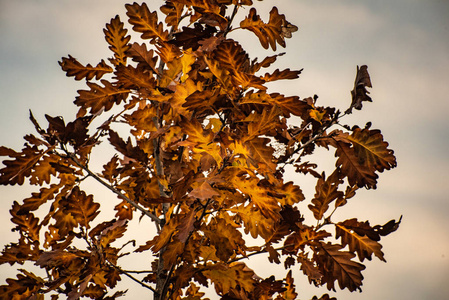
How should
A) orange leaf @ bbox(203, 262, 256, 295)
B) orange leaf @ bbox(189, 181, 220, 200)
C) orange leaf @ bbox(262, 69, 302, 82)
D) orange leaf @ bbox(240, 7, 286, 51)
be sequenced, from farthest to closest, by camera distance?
orange leaf @ bbox(203, 262, 256, 295) < orange leaf @ bbox(240, 7, 286, 51) < orange leaf @ bbox(262, 69, 302, 82) < orange leaf @ bbox(189, 181, 220, 200)

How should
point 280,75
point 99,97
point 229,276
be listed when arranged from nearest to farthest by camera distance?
point 280,75, point 229,276, point 99,97

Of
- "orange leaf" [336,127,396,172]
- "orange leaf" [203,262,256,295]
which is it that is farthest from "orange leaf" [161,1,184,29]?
"orange leaf" [203,262,256,295]

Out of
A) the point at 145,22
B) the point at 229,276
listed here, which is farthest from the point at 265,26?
the point at 229,276

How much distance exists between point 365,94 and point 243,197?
657mm

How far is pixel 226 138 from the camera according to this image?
4.28 feet

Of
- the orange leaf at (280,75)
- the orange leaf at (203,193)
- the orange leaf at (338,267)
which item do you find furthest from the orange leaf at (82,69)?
the orange leaf at (338,267)

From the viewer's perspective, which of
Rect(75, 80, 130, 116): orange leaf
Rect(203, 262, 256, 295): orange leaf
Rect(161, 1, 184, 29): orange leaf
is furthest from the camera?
Rect(161, 1, 184, 29): orange leaf

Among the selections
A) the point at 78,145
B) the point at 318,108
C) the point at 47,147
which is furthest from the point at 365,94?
the point at 47,147

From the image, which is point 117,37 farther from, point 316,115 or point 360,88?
point 360,88

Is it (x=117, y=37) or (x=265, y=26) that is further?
(x=117, y=37)

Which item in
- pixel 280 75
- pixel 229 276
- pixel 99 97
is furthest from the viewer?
pixel 99 97

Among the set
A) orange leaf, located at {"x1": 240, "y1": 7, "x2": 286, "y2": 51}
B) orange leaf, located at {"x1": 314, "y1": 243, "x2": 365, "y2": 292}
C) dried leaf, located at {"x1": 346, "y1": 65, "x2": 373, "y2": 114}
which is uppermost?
orange leaf, located at {"x1": 240, "y1": 7, "x2": 286, "y2": 51}

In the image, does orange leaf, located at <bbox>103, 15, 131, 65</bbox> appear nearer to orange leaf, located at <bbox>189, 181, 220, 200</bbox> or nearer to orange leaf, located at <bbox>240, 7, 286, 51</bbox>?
Answer: orange leaf, located at <bbox>240, 7, 286, 51</bbox>

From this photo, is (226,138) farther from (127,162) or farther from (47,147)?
(127,162)
